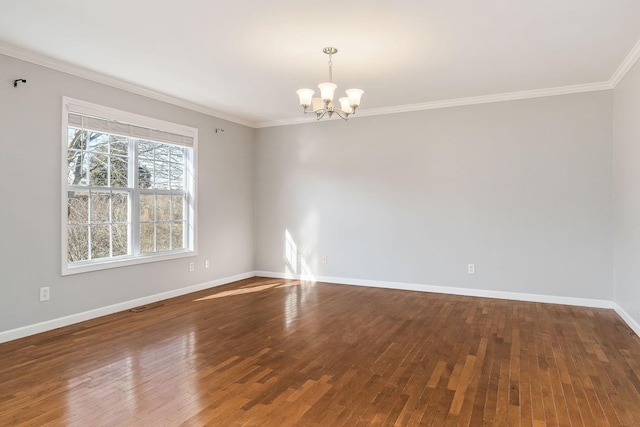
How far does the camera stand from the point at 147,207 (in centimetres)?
485

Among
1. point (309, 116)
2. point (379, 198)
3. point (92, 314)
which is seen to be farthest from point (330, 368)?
point (309, 116)

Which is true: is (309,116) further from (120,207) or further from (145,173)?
(120,207)

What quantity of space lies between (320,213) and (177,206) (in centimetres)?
216

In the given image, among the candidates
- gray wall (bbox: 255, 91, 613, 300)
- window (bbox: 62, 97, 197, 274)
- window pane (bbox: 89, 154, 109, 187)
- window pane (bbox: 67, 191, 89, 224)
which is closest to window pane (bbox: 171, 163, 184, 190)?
window (bbox: 62, 97, 197, 274)

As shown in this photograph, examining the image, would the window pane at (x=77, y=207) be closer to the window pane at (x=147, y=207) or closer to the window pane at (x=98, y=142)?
the window pane at (x=98, y=142)

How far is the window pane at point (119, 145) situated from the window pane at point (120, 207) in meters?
0.49

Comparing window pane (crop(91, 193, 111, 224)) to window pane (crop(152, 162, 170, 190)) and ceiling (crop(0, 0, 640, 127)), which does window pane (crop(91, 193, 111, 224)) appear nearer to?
window pane (crop(152, 162, 170, 190))

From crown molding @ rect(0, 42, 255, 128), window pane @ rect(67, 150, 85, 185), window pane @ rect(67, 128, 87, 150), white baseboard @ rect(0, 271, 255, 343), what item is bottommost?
white baseboard @ rect(0, 271, 255, 343)

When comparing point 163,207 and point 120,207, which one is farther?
point 163,207

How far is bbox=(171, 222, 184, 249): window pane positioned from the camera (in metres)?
5.23

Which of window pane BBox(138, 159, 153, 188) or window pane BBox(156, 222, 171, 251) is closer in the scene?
window pane BBox(138, 159, 153, 188)

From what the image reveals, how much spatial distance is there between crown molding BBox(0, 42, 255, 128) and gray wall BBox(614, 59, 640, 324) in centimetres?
503

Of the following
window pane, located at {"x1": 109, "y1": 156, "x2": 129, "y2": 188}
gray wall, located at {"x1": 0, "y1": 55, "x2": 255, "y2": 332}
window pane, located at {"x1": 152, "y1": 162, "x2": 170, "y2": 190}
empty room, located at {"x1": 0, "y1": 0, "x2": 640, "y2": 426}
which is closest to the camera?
empty room, located at {"x1": 0, "y1": 0, "x2": 640, "y2": 426}

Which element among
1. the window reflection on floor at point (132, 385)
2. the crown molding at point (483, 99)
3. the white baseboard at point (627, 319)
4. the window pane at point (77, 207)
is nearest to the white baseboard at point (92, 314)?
the window pane at point (77, 207)
